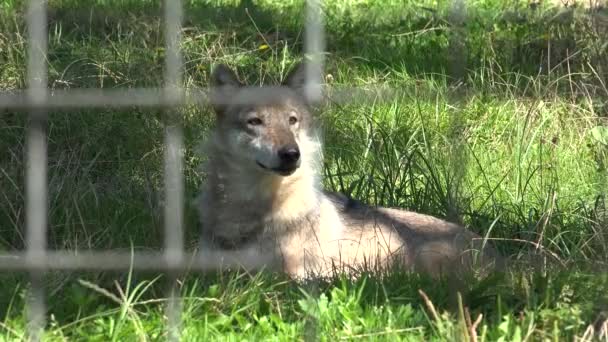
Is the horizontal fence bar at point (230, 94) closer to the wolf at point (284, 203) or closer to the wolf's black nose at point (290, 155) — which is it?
the wolf at point (284, 203)

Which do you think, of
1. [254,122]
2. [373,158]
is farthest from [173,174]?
[373,158]

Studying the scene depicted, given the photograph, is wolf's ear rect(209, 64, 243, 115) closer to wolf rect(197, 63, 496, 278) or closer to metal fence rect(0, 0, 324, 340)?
wolf rect(197, 63, 496, 278)

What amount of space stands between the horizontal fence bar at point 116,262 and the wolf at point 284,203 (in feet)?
1.88

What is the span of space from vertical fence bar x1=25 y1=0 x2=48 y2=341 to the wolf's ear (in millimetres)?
883

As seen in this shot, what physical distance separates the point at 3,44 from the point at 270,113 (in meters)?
2.35

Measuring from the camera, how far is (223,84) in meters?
5.89

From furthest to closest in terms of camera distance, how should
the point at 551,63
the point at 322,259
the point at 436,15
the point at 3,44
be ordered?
the point at 436,15
the point at 551,63
the point at 3,44
the point at 322,259

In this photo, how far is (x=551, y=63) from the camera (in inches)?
307

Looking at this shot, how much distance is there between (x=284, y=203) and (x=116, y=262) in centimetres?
146

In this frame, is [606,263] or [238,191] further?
[238,191]

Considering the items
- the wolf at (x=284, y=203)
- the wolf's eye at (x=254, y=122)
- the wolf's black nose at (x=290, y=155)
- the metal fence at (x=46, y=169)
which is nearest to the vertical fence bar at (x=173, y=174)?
the metal fence at (x=46, y=169)

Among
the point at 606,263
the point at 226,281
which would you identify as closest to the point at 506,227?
the point at 606,263

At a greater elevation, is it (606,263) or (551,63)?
(551,63)

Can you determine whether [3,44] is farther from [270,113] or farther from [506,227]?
[506,227]
